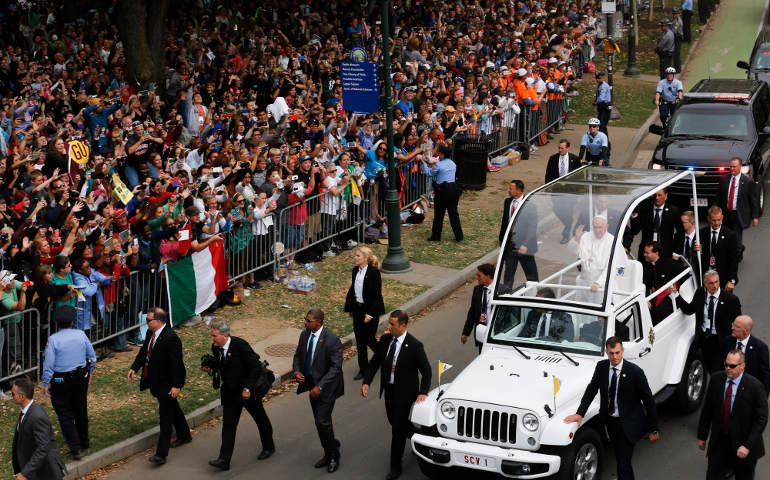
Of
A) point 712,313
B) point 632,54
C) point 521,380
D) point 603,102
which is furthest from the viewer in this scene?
point 632,54

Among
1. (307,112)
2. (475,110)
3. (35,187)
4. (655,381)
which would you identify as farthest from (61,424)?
(475,110)

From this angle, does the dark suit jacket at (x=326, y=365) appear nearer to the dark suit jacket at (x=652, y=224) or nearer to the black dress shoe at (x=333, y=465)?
the black dress shoe at (x=333, y=465)

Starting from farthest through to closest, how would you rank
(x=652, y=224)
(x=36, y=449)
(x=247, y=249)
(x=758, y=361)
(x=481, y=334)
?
(x=247, y=249), (x=652, y=224), (x=481, y=334), (x=758, y=361), (x=36, y=449)

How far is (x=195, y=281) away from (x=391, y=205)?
3.90m

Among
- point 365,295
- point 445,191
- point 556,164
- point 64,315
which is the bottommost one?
point 365,295

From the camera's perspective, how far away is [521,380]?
10711mm

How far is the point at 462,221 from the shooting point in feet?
69.8

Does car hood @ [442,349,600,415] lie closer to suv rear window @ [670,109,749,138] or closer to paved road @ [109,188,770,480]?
paved road @ [109,188,770,480]

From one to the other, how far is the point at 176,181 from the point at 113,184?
0.94m

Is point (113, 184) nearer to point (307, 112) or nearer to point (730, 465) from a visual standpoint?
point (307, 112)

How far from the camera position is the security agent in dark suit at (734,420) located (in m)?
9.84

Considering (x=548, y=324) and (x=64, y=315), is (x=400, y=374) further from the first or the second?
(x=64, y=315)

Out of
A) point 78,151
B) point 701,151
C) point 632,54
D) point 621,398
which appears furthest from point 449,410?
point 632,54

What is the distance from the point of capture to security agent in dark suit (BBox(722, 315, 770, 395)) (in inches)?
427
